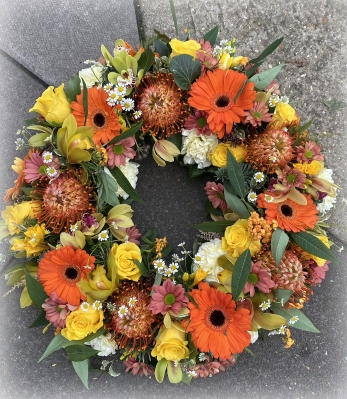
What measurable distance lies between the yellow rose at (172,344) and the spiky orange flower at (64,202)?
0.40 meters

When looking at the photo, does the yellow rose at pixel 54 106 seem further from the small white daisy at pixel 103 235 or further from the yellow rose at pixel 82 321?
the yellow rose at pixel 82 321

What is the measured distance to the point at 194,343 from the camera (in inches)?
42.0

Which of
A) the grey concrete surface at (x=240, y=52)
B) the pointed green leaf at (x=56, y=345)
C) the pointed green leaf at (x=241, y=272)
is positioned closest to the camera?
the pointed green leaf at (x=241, y=272)

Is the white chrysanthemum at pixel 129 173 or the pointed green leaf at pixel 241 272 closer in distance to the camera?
the pointed green leaf at pixel 241 272

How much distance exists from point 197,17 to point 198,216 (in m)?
0.73

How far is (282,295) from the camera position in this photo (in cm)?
106

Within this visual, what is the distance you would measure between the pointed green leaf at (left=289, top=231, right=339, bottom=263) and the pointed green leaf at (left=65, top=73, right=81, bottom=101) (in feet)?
2.37

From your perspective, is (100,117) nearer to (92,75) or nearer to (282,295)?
(92,75)

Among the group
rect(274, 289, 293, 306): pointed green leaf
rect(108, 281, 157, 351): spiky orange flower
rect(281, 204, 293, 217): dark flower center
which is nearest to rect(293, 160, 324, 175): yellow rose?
rect(281, 204, 293, 217): dark flower center

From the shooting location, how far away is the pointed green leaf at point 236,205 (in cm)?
108

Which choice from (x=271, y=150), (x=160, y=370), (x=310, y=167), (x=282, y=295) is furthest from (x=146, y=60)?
(x=160, y=370)

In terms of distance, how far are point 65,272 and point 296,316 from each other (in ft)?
2.14

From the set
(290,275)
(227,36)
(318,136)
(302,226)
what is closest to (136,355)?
(290,275)

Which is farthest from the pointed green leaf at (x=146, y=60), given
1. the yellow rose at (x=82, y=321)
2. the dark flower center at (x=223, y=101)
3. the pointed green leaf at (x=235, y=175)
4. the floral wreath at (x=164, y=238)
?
the yellow rose at (x=82, y=321)
